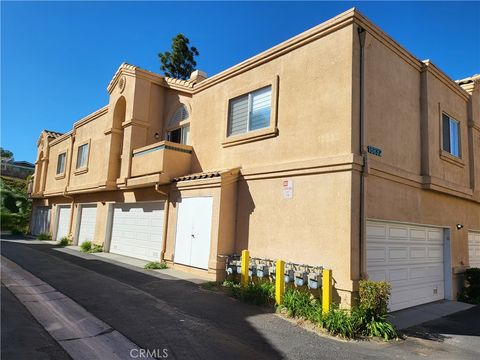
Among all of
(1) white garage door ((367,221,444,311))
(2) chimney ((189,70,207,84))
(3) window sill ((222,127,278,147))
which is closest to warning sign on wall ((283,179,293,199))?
(3) window sill ((222,127,278,147))

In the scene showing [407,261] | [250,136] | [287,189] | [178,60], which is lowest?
[407,261]

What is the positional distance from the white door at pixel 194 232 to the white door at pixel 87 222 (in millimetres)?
8605

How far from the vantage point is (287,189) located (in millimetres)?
9023

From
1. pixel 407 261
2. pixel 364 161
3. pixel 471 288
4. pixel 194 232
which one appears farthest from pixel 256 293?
pixel 471 288

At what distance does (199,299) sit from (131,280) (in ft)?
9.26

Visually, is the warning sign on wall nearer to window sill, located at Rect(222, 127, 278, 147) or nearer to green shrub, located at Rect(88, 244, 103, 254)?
window sill, located at Rect(222, 127, 278, 147)

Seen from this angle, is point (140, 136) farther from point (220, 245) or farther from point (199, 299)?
point (199, 299)

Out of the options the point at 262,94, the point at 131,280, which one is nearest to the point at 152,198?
the point at 131,280

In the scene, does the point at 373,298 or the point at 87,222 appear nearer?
the point at 373,298

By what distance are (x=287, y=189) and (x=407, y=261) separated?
3.83 metres

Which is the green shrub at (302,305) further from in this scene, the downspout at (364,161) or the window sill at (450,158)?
the window sill at (450,158)

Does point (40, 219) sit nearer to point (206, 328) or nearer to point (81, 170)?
point (81, 170)

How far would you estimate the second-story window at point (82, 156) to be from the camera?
20364mm

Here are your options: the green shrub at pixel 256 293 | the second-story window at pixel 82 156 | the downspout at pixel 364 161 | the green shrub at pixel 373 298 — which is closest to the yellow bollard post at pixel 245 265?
the green shrub at pixel 256 293
